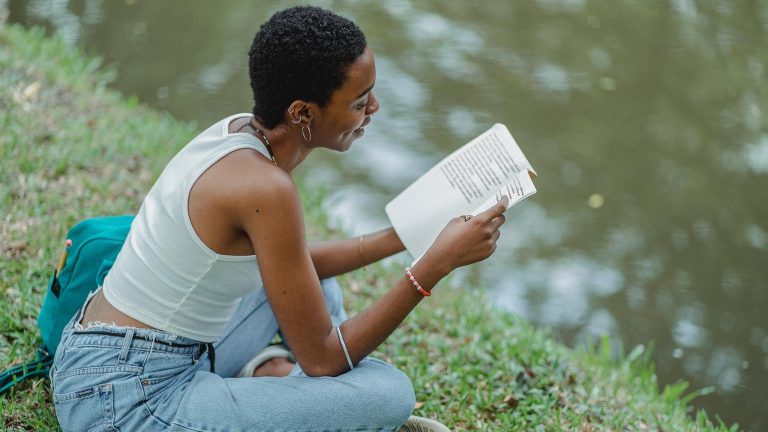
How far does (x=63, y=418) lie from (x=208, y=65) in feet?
12.1

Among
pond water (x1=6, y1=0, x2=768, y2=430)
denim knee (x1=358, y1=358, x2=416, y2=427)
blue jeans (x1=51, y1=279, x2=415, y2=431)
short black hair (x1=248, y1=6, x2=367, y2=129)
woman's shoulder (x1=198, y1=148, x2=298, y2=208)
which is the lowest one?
pond water (x1=6, y1=0, x2=768, y2=430)

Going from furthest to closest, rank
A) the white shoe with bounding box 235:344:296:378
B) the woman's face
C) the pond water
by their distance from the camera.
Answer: the pond water, the white shoe with bounding box 235:344:296:378, the woman's face

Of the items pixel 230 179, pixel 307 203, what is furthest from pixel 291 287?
pixel 307 203

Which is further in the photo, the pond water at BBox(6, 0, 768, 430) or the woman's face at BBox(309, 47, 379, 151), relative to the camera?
the pond water at BBox(6, 0, 768, 430)

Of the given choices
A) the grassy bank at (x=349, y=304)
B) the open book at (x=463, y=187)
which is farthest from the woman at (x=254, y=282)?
the grassy bank at (x=349, y=304)

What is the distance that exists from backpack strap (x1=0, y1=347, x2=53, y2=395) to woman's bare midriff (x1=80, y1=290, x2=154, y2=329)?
1.47ft

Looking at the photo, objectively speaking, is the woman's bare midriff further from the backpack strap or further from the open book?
the open book

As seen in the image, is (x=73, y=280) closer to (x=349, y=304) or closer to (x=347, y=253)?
(x=347, y=253)

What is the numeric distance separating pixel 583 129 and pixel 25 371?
11.3ft

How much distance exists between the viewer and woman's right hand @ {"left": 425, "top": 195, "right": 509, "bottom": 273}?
6.84ft

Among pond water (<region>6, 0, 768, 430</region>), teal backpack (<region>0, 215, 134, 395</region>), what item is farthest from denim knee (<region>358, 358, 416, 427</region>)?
pond water (<region>6, 0, 768, 430</region>)

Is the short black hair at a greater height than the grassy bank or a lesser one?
greater

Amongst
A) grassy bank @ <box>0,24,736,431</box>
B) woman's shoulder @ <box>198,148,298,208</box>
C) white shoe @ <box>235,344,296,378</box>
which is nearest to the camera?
woman's shoulder @ <box>198,148,298,208</box>

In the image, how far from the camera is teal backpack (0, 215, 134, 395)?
2.38 metres
